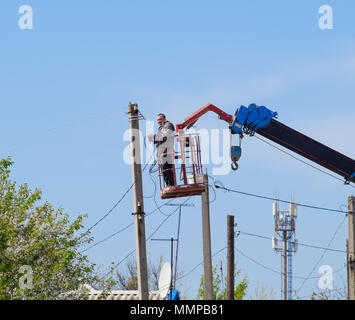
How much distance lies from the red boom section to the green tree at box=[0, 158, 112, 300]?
22.9 ft

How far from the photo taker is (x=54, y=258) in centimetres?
2947

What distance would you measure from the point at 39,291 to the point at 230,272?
10585 millimetres

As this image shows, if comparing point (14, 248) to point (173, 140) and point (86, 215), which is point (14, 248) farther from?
point (173, 140)

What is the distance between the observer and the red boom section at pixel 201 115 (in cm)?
2581

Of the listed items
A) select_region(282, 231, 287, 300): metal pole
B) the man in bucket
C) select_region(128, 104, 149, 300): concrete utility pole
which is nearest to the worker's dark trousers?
the man in bucket

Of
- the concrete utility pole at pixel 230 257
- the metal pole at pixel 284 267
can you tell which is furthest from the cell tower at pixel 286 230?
the concrete utility pole at pixel 230 257

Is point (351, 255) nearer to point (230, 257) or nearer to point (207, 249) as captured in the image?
point (207, 249)

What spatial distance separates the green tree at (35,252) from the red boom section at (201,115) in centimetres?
697

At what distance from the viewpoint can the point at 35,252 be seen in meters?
29.1

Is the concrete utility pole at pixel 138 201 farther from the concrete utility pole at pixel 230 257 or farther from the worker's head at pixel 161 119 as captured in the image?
the concrete utility pole at pixel 230 257

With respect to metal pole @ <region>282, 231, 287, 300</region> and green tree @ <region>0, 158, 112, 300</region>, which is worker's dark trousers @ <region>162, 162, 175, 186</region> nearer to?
green tree @ <region>0, 158, 112, 300</region>

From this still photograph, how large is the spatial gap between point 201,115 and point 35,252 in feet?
26.0

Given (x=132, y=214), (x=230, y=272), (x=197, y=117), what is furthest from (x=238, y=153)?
(x=230, y=272)

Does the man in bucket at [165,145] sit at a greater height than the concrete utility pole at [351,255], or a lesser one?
greater
